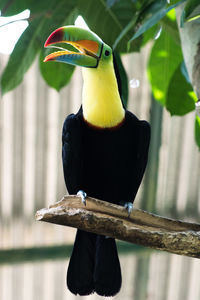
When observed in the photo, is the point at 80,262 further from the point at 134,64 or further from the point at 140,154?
the point at 134,64

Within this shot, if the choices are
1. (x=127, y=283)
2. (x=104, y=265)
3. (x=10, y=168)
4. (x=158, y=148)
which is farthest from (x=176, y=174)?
(x=104, y=265)

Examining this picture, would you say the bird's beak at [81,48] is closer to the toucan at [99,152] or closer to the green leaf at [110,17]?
the toucan at [99,152]

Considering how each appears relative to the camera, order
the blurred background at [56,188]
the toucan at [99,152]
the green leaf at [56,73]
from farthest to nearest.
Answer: the blurred background at [56,188] < the green leaf at [56,73] < the toucan at [99,152]

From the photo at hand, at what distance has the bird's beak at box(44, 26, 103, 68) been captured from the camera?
1225 mm

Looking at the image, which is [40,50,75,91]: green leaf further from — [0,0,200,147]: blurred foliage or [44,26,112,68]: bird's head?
[44,26,112,68]: bird's head

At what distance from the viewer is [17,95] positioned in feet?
7.24

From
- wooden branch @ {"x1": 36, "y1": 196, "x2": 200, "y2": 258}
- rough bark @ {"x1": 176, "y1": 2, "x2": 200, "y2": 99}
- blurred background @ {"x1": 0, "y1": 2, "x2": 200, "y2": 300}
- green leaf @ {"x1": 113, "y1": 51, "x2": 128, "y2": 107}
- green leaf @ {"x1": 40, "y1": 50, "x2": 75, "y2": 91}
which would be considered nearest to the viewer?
wooden branch @ {"x1": 36, "y1": 196, "x2": 200, "y2": 258}

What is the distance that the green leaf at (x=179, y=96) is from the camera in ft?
4.99

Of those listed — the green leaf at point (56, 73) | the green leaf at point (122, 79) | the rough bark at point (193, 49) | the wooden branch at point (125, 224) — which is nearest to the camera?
the wooden branch at point (125, 224)

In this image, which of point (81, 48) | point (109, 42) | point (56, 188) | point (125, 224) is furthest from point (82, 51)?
point (56, 188)

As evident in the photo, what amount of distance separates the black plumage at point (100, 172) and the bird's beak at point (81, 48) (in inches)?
8.0

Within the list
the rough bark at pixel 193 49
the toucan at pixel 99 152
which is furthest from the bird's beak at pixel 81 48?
the rough bark at pixel 193 49

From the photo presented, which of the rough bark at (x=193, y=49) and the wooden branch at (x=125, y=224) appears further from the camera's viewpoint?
the rough bark at (x=193, y=49)

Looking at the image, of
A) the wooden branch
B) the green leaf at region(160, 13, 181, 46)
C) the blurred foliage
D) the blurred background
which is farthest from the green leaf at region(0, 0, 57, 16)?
the wooden branch
